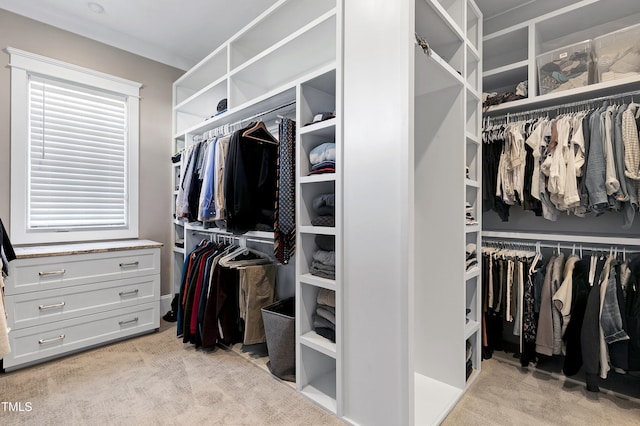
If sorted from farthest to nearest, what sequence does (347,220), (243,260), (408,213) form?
1. (243,260)
2. (347,220)
3. (408,213)

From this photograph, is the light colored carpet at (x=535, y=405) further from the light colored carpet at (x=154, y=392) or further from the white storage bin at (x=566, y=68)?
the white storage bin at (x=566, y=68)

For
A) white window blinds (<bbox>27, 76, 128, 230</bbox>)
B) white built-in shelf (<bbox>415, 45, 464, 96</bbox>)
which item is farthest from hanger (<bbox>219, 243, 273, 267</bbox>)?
white built-in shelf (<bbox>415, 45, 464, 96</bbox>)

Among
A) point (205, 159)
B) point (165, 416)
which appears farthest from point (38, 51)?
point (165, 416)

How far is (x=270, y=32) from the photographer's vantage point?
96.6 inches

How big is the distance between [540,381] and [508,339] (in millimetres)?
523

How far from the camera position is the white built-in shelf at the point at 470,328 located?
1966 millimetres

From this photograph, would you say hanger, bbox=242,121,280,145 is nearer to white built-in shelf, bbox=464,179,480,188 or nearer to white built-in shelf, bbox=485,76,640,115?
white built-in shelf, bbox=464,179,480,188

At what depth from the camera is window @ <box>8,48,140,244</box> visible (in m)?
2.60

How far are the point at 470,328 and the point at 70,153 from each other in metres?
3.49

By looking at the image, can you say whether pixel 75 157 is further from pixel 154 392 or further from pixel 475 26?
pixel 475 26

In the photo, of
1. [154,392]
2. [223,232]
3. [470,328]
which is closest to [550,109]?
[470,328]

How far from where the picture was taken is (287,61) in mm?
2398

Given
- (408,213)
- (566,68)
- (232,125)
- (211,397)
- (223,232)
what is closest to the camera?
(408,213)

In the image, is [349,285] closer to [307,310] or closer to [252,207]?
[307,310]
